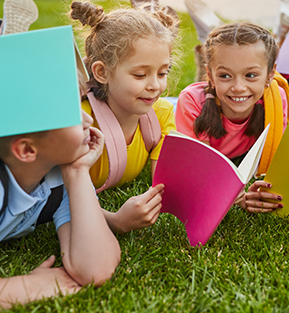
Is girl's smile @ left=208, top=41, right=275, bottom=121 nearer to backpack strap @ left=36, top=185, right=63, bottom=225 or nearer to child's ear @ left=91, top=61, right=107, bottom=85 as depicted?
child's ear @ left=91, top=61, right=107, bottom=85

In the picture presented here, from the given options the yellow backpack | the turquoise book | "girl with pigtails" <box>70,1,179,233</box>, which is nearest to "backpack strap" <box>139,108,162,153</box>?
"girl with pigtails" <box>70,1,179,233</box>

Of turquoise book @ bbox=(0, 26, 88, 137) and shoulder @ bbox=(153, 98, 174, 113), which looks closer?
turquoise book @ bbox=(0, 26, 88, 137)

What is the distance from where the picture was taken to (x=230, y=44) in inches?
78.6

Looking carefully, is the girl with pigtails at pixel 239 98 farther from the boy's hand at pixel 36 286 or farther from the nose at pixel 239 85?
the boy's hand at pixel 36 286

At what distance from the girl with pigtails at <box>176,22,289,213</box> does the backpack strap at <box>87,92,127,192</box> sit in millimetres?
558

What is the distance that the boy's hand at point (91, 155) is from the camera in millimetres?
1418

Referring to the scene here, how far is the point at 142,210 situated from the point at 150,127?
0.66 metres

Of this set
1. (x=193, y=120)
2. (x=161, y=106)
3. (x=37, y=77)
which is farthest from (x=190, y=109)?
(x=37, y=77)

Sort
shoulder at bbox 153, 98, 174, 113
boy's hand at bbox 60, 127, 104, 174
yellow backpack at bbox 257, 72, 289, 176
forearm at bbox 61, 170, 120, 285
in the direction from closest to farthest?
forearm at bbox 61, 170, 120, 285 < boy's hand at bbox 60, 127, 104, 174 < shoulder at bbox 153, 98, 174, 113 < yellow backpack at bbox 257, 72, 289, 176

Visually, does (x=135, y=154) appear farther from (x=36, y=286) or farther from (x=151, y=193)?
(x=36, y=286)

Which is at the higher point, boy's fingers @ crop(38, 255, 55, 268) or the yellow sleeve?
the yellow sleeve

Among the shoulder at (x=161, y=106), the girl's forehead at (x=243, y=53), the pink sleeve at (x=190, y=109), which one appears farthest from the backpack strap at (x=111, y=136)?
the girl's forehead at (x=243, y=53)

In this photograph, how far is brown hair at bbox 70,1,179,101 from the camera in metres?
1.75

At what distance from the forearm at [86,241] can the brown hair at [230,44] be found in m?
1.03
